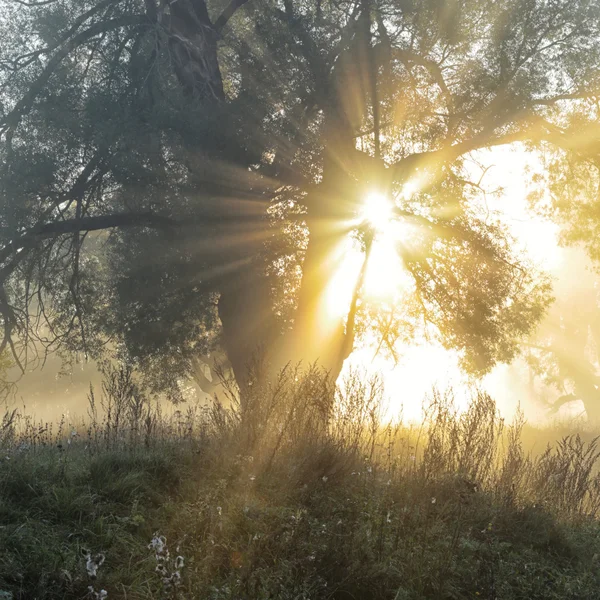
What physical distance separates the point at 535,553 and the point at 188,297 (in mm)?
8170

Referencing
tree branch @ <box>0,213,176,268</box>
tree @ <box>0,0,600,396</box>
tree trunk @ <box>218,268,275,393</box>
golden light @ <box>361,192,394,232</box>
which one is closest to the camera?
tree @ <box>0,0,600,396</box>

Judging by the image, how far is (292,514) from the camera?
5.44 m

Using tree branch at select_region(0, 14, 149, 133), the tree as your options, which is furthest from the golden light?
tree branch at select_region(0, 14, 149, 133)

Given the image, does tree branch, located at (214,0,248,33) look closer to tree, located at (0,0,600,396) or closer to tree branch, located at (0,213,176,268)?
tree, located at (0,0,600,396)

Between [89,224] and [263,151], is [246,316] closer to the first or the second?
[263,151]

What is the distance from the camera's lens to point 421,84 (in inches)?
513

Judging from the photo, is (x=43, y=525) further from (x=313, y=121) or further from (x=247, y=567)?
(x=313, y=121)

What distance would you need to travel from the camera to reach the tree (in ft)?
37.8

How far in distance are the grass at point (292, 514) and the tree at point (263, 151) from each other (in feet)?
16.0

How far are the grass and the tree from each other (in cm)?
487

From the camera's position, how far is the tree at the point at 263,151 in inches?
453

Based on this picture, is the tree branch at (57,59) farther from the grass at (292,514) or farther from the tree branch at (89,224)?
the grass at (292,514)

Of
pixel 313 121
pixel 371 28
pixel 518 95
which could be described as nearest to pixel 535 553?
pixel 313 121

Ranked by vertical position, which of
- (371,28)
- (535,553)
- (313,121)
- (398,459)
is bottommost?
(535,553)
